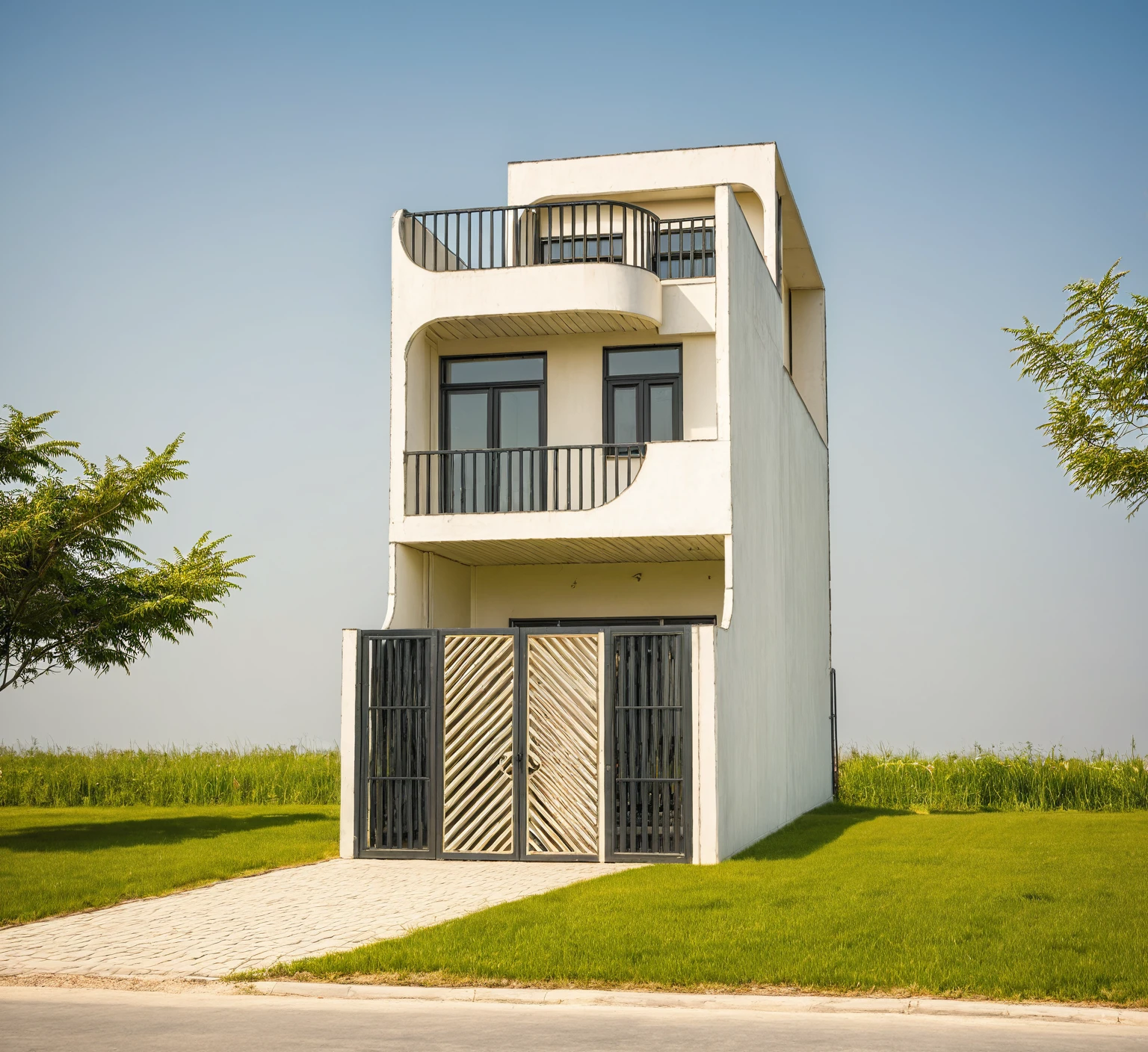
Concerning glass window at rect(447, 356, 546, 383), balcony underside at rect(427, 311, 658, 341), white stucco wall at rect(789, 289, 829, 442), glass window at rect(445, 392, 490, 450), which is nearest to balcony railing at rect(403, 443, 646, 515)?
glass window at rect(445, 392, 490, 450)

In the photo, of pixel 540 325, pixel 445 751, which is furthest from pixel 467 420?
pixel 445 751

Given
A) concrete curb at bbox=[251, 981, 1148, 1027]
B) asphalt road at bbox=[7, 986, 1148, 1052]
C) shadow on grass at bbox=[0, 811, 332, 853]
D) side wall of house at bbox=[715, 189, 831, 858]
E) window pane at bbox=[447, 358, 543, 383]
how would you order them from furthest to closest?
1. window pane at bbox=[447, 358, 543, 383]
2. shadow on grass at bbox=[0, 811, 332, 853]
3. side wall of house at bbox=[715, 189, 831, 858]
4. concrete curb at bbox=[251, 981, 1148, 1027]
5. asphalt road at bbox=[7, 986, 1148, 1052]

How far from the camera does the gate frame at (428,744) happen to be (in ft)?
53.7

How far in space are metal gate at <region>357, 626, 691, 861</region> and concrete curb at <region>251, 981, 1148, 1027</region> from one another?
23.2 ft

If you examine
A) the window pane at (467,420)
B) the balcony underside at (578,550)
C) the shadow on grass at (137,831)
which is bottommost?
the shadow on grass at (137,831)

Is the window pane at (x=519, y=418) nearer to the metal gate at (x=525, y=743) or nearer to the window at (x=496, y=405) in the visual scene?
the window at (x=496, y=405)

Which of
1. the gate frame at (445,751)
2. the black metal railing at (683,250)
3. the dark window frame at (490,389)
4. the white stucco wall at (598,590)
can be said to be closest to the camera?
the gate frame at (445,751)

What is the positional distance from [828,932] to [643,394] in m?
11.5

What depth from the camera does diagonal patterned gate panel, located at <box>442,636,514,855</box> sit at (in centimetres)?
1620

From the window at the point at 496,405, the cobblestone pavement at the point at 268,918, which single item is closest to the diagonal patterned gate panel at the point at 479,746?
the cobblestone pavement at the point at 268,918

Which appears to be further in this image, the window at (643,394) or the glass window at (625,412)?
the glass window at (625,412)

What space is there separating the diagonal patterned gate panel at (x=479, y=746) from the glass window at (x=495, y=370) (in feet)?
17.9

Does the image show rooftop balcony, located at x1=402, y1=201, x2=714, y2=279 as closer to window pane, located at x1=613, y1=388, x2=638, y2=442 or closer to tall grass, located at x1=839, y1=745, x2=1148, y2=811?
window pane, located at x1=613, y1=388, x2=638, y2=442

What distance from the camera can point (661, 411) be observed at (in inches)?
806
